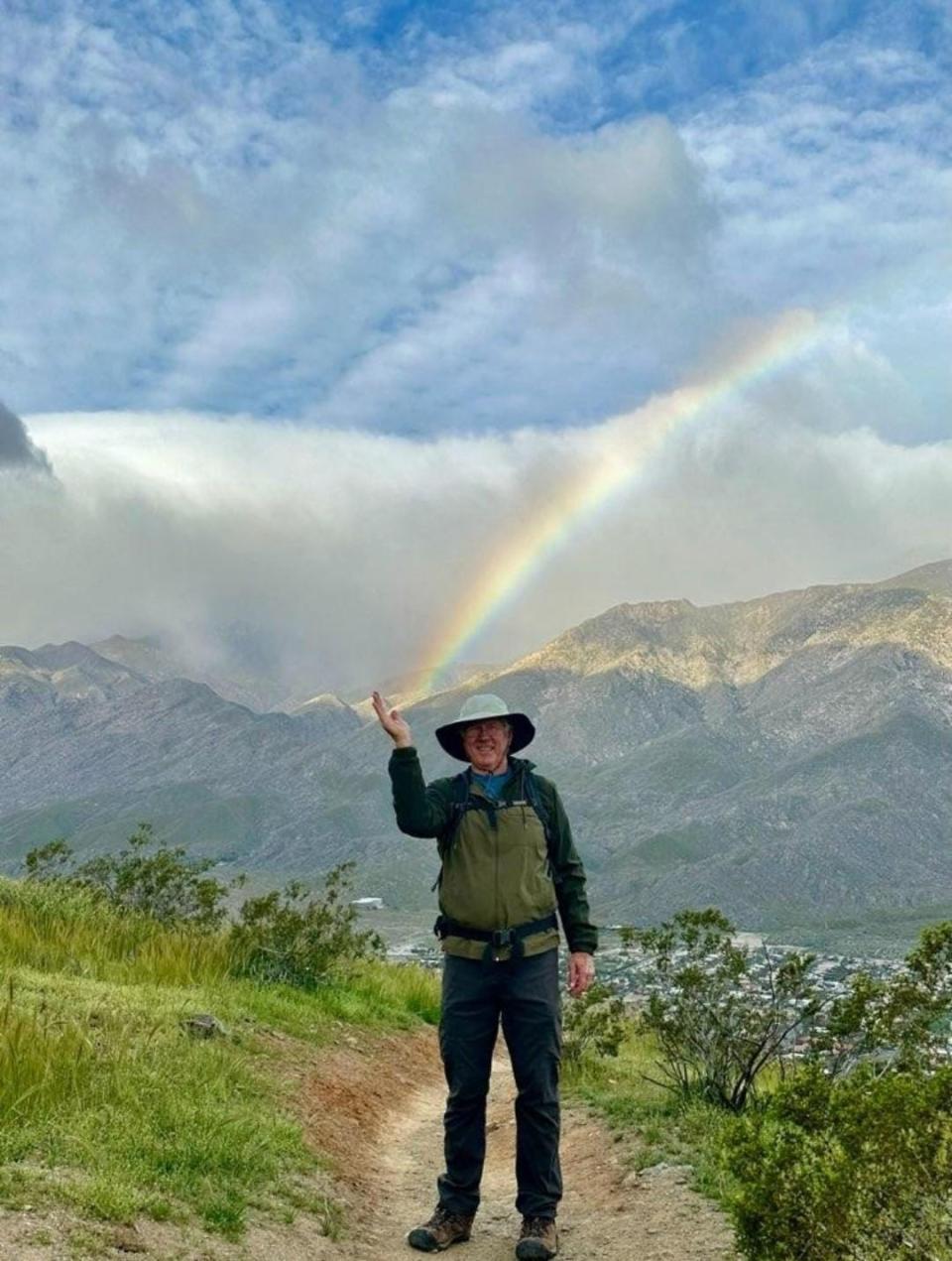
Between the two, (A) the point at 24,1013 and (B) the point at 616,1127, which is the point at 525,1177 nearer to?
(B) the point at 616,1127

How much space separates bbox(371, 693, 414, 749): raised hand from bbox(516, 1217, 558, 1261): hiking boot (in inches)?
126

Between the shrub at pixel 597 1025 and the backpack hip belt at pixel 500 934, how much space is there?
6228 mm

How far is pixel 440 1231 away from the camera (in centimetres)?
650

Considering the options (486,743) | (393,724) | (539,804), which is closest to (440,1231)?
(539,804)

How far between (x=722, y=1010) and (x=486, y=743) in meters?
4.80

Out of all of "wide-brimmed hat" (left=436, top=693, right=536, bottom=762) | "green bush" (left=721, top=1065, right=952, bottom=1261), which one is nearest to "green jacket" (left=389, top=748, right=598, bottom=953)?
"wide-brimmed hat" (left=436, top=693, right=536, bottom=762)

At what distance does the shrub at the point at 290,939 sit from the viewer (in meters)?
14.1

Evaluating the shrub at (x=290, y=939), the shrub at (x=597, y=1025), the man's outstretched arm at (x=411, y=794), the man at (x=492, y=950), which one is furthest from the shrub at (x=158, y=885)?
the man's outstretched arm at (x=411, y=794)

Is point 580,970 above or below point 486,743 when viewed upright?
below

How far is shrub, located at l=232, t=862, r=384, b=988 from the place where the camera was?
14.1m

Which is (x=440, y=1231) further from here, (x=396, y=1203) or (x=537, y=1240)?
(x=396, y=1203)

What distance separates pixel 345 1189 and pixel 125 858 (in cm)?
1231

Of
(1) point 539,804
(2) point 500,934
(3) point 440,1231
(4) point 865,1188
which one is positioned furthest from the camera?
(1) point 539,804

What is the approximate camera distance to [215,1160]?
20.7ft
